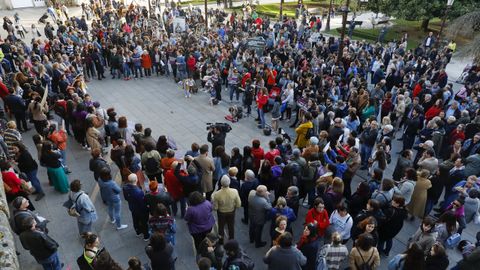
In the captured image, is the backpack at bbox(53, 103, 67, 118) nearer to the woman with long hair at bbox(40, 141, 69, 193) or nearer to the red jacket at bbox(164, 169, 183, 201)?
the woman with long hair at bbox(40, 141, 69, 193)

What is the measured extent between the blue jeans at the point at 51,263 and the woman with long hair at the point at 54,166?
2665mm

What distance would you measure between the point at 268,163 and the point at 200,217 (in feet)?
6.58

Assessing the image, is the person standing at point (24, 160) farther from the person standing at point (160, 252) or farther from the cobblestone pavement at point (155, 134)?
the person standing at point (160, 252)

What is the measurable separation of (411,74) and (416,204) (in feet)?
28.0

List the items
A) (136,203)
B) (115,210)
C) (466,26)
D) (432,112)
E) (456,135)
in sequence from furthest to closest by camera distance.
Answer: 1. (466,26)
2. (432,112)
3. (456,135)
4. (115,210)
5. (136,203)

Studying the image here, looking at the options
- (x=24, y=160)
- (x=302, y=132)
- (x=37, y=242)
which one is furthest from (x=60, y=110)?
(x=302, y=132)

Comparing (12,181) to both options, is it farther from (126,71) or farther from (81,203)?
(126,71)

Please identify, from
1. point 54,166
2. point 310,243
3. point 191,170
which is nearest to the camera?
point 310,243

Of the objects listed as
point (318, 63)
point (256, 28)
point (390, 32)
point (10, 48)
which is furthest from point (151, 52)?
point (390, 32)

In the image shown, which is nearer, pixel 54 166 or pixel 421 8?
pixel 54 166

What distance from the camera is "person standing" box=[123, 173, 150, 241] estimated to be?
6.49 metres

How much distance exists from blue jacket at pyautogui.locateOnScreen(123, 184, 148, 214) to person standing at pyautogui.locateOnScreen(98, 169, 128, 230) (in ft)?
1.42

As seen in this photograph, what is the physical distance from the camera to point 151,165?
783cm

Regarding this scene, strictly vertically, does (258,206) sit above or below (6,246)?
below
